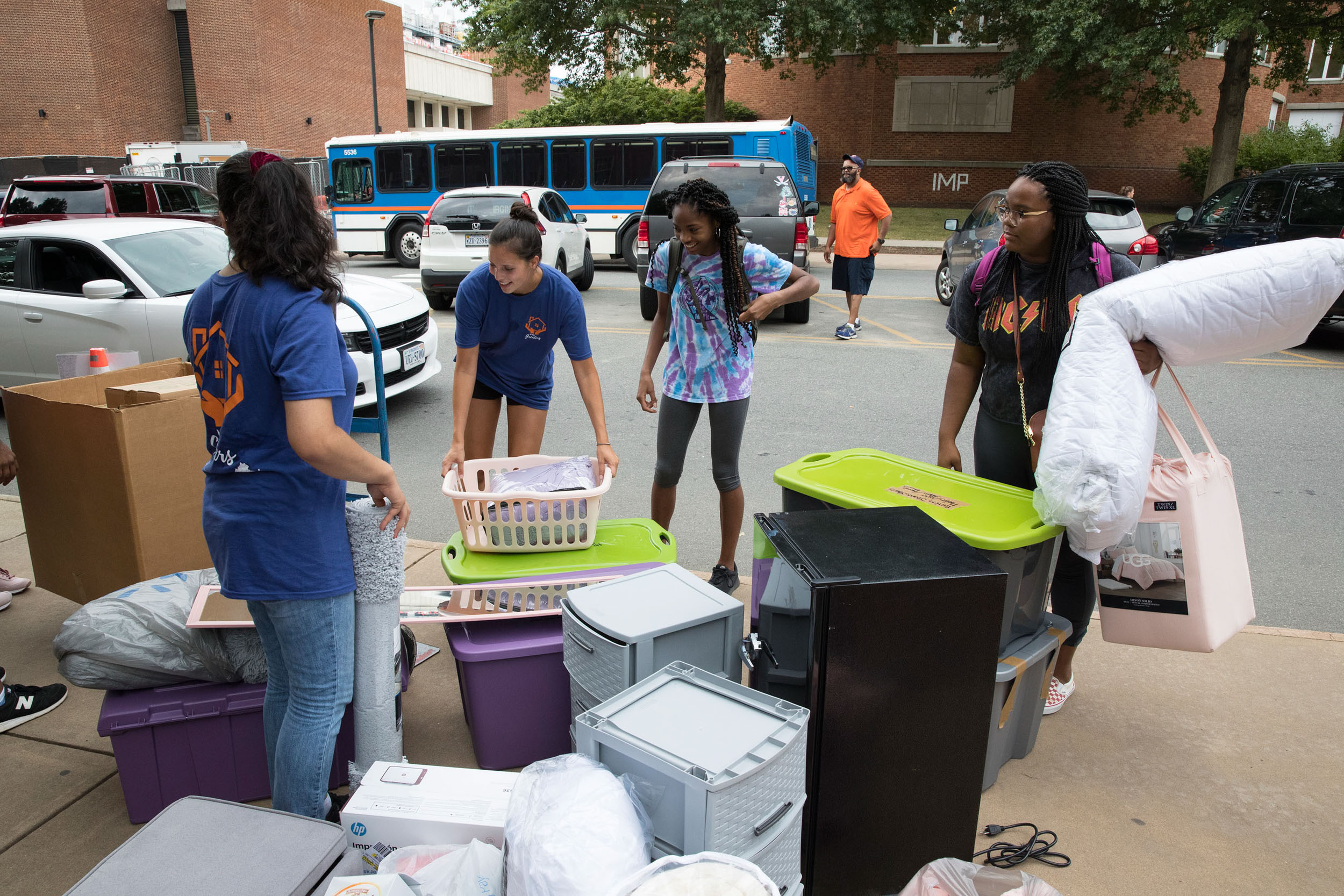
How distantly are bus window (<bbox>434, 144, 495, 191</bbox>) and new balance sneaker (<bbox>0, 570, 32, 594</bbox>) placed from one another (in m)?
15.8

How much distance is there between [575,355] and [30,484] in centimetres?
225

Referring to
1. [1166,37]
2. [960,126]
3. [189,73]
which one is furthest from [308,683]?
[189,73]

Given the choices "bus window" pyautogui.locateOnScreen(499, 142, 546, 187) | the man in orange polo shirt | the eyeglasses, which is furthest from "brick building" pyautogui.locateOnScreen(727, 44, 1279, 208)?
the eyeglasses

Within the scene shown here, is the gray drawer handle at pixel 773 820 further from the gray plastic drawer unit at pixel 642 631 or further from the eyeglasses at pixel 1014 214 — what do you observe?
the eyeglasses at pixel 1014 214

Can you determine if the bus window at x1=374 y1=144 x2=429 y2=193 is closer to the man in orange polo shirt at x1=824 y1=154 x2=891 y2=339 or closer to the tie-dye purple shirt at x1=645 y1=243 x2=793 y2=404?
the man in orange polo shirt at x1=824 y1=154 x2=891 y2=339

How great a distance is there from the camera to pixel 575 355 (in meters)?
3.72

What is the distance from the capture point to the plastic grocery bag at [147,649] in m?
2.56

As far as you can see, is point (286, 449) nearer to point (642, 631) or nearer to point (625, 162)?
point (642, 631)

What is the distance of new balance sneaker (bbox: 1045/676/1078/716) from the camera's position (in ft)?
10.2

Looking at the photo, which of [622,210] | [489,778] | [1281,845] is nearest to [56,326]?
[489,778]

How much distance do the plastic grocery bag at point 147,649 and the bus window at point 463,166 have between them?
17139 mm

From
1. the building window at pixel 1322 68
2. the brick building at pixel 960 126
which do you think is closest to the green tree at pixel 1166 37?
the brick building at pixel 960 126

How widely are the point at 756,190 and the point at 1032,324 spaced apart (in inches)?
360

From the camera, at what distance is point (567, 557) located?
2949 mm
